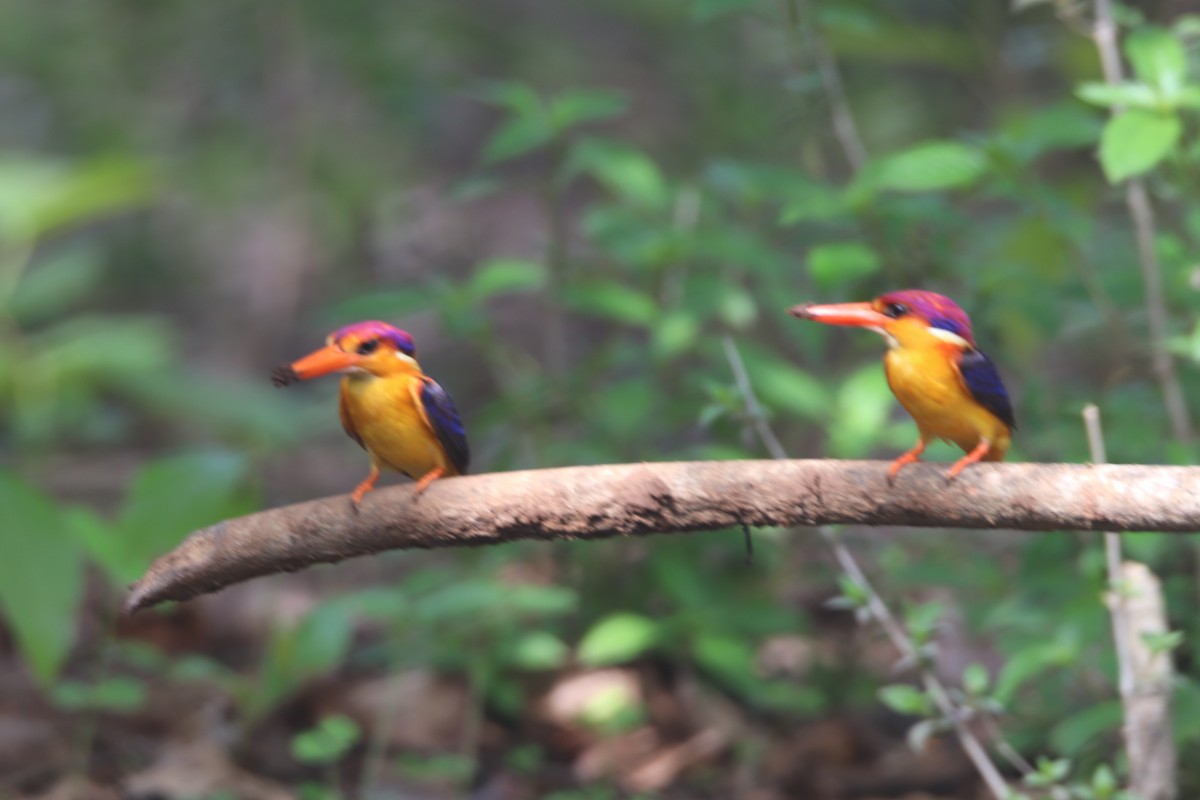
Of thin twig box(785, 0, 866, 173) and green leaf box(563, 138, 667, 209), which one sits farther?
green leaf box(563, 138, 667, 209)

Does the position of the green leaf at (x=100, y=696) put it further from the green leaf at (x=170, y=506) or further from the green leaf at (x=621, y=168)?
the green leaf at (x=621, y=168)

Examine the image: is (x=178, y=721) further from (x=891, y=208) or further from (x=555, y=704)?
(x=891, y=208)

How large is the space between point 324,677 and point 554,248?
185 centimetres

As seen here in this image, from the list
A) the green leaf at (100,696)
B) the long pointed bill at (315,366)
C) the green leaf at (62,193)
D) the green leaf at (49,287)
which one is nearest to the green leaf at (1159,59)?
the long pointed bill at (315,366)

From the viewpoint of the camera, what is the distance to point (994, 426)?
238 centimetres

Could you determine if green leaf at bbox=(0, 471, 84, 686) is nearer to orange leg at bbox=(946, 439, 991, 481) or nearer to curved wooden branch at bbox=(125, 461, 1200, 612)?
curved wooden branch at bbox=(125, 461, 1200, 612)

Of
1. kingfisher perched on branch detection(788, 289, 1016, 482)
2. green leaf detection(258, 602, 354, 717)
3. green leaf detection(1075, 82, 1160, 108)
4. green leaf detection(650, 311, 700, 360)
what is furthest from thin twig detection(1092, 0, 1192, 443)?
green leaf detection(258, 602, 354, 717)

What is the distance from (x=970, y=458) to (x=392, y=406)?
1064 millimetres

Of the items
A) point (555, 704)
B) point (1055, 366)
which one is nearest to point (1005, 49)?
point (1055, 366)

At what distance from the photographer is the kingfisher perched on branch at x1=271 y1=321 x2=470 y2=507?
2.39m

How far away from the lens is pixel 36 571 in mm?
3758

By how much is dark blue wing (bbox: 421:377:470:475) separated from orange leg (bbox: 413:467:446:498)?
34 millimetres

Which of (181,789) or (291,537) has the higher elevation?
(291,537)

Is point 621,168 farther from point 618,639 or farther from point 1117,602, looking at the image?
point 1117,602
